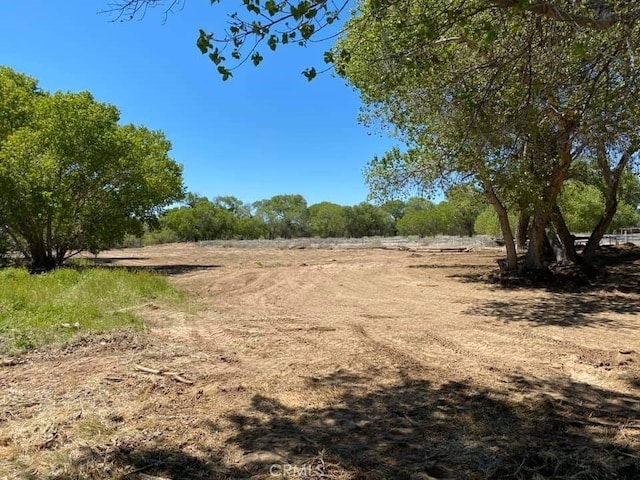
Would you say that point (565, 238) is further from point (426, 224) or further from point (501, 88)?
point (426, 224)

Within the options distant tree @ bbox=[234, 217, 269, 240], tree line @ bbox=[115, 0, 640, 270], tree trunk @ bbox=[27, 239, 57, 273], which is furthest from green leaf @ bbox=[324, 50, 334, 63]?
distant tree @ bbox=[234, 217, 269, 240]

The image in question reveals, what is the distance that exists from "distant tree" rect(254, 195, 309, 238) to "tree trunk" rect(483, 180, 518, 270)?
291ft

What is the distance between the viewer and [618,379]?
4652 millimetres

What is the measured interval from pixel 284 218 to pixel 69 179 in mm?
85107

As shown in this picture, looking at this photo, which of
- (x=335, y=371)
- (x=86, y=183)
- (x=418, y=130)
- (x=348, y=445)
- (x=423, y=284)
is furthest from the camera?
(x=86, y=183)

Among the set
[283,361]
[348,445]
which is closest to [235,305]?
[283,361]

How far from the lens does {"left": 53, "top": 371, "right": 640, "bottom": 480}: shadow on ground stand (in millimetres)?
2820

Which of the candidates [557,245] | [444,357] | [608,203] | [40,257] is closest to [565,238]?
[557,245]

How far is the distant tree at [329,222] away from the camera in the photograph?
322 feet

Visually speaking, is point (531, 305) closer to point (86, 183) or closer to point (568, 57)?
point (568, 57)

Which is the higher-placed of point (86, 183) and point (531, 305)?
point (86, 183)

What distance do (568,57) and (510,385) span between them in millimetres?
4789

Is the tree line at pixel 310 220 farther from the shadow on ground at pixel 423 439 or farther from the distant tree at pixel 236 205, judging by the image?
the shadow on ground at pixel 423 439

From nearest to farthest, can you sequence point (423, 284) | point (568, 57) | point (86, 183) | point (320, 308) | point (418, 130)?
point (568, 57), point (320, 308), point (418, 130), point (423, 284), point (86, 183)
